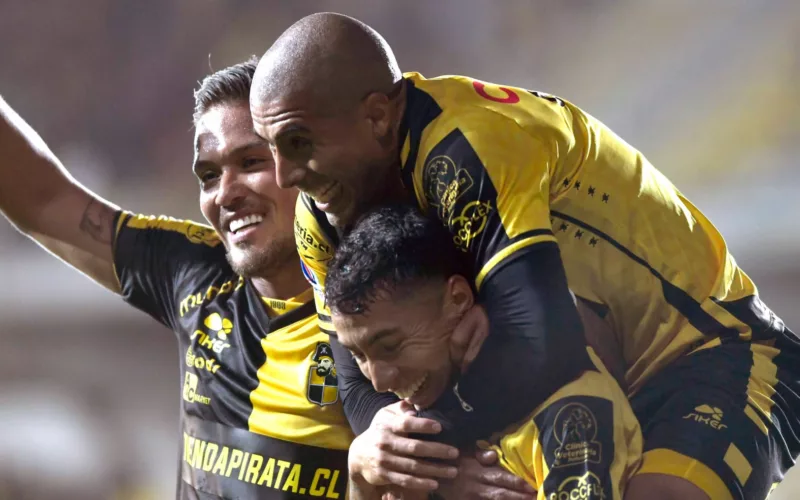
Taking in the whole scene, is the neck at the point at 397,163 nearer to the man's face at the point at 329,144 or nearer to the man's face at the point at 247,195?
the man's face at the point at 329,144

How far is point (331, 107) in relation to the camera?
850 mm

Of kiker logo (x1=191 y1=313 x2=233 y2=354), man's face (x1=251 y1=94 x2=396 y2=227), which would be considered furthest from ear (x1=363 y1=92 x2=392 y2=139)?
kiker logo (x1=191 y1=313 x2=233 y2=354)

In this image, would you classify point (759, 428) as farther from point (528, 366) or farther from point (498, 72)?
point (498, 72)

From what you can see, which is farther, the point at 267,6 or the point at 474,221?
the point at 267,6

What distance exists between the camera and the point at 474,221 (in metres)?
0.81

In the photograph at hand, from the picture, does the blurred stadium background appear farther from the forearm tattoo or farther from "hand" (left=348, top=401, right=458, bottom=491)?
"hand" (left=348, top=401, right=458, bottom=491)

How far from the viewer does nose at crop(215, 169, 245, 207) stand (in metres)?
1.24

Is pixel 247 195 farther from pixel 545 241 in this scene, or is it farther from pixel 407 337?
pixel 545 241

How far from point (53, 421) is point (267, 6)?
3.12 feet

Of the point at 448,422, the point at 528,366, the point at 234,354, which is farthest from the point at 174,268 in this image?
the point at 528,366

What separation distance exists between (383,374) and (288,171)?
214mm

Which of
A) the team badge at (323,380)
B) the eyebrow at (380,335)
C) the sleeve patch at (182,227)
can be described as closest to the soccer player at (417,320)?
the eyebrow at (380,335)

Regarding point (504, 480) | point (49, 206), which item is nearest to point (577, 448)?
point (504, 480)

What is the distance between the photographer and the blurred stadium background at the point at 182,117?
156cm
